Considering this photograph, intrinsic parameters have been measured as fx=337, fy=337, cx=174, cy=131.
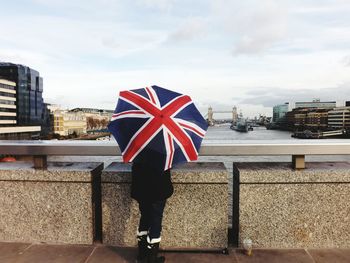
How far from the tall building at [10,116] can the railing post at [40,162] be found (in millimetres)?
95415

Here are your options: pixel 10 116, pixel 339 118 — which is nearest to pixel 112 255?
pixel 10 116

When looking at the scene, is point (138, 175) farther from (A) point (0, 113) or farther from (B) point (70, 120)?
(B) point (70, 120)

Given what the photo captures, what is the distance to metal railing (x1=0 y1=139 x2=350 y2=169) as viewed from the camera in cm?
337

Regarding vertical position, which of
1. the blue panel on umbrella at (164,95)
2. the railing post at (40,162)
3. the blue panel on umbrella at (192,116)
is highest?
the blue panel on umbrella at (164,95)

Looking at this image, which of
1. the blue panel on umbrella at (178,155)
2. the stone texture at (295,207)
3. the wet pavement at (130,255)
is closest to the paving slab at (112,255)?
the wet pavement at (130,255)

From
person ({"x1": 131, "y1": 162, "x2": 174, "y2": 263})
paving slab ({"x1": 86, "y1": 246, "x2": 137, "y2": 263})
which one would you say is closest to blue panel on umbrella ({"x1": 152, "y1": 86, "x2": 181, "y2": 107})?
person ({"x1": 131, "y1": 162, "x2": 174, "y2": 263})

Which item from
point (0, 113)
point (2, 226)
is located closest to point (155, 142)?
point (2, 226)

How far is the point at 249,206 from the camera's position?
11.5 ft

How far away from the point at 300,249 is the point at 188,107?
77.2 inches

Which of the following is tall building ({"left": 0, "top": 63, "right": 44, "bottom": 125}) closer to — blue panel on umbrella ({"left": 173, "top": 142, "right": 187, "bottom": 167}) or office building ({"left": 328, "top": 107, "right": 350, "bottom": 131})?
blue panel on umbrella ({"left": 173, "top": 142, "right": 187, "bottom": 167})

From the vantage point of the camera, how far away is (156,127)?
2646 mm

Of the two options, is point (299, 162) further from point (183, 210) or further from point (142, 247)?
point (142, 247)

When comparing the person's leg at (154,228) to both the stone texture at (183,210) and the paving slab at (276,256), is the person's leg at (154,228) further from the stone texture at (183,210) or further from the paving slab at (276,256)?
the paving slab at (276,256)

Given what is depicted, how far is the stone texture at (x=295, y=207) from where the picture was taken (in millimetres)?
3459
